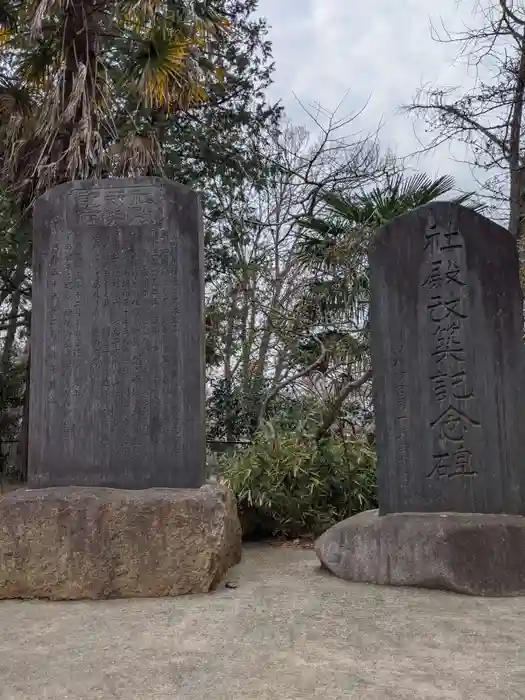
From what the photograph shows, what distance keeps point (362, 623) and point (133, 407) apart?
1906 mm

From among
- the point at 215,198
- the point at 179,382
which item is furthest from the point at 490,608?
the point at 215,198

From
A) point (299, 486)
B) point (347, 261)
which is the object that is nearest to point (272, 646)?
point (299, 486)

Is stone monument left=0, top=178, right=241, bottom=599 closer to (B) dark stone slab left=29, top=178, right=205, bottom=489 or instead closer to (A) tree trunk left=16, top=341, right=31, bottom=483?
(B) dark stone slab left=29, top=178, right=205, bottom=489

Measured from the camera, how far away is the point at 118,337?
4.05 metres

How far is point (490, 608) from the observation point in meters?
3.10

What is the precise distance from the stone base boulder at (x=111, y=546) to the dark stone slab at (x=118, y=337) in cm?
31

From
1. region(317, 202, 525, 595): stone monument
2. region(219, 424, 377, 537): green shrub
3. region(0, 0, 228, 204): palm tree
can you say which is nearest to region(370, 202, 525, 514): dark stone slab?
region(317, 202, 525, 595): stone monument

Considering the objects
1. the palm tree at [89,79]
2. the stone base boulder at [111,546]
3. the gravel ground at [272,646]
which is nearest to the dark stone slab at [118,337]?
the stone base boulder at [111,546]

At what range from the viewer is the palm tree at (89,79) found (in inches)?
243

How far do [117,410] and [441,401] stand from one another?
2029 mm

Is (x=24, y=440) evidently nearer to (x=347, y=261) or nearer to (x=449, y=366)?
(x=347, y=261)

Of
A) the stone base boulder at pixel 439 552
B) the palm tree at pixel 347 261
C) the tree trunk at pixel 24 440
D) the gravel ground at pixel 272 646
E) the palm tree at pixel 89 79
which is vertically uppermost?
the palm tree at pixel 89 79

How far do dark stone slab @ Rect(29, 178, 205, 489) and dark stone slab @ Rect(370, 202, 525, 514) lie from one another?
1218 mm

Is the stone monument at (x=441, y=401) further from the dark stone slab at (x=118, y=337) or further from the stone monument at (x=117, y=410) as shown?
the dark stone slab at (x=118, y=337)
